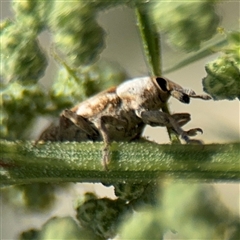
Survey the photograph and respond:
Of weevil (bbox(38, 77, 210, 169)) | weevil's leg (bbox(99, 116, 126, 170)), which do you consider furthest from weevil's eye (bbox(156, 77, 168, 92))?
weevil's leg (bbox(99, 116, 126, 170))

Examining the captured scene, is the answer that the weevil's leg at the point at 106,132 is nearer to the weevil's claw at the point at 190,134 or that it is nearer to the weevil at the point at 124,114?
the weevil at the point at 124,114

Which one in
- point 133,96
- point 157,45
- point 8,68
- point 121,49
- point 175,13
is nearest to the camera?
point 175,13

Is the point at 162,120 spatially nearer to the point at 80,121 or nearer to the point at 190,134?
the point at 190,134

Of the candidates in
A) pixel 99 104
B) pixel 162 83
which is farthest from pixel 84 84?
pixel 162 83

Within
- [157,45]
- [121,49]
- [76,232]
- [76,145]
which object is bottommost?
[76,232]

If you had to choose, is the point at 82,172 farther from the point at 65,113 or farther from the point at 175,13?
the point at 175,13

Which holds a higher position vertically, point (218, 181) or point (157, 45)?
point (157, 45)

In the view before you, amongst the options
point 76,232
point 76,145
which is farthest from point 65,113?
point 76,232
